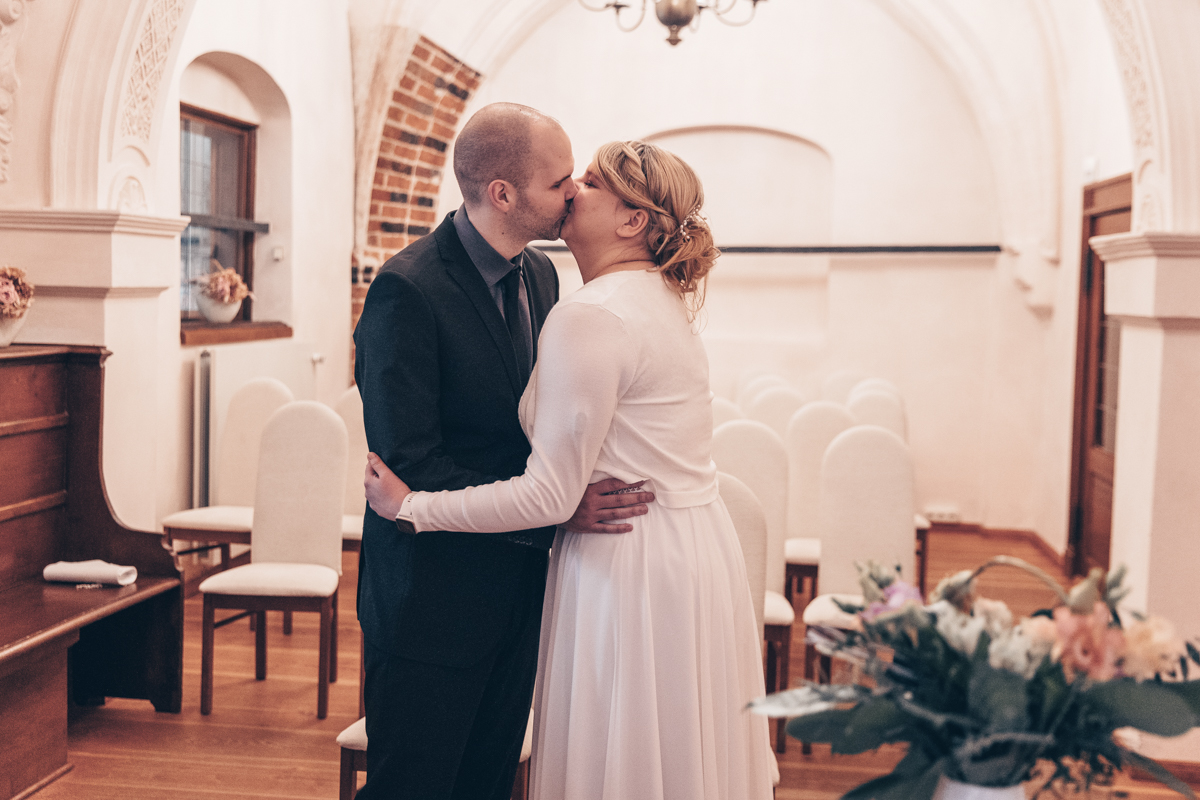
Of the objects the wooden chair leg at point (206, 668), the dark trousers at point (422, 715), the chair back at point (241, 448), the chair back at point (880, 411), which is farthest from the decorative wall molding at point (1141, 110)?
the chair back at point (241, 448)

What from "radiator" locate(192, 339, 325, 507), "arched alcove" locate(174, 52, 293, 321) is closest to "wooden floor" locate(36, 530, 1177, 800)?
"radiator" locate(192, 339, 325, 507)

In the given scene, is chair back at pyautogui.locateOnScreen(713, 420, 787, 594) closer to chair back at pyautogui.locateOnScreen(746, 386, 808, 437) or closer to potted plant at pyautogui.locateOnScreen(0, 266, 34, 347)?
chair back at pyautogui.locateOnScreen(746, 386, 808, 437)

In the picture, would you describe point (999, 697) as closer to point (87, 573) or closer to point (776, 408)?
point (87, 573)

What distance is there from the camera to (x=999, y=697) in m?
1.08

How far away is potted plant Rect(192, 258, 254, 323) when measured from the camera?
217 inches

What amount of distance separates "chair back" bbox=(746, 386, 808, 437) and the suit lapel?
11.5ft

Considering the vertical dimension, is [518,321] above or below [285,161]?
below

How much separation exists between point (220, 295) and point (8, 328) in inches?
86.5

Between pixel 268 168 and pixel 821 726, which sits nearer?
pixel 821 726

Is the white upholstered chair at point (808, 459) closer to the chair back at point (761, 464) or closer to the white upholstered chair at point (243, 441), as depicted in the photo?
the chair back at point (761, 464)

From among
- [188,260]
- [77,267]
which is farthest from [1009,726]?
[188,260]

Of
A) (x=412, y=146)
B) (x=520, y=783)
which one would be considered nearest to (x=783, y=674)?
(x=520, y=783)

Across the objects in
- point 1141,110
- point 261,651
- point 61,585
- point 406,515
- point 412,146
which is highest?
point 412,146

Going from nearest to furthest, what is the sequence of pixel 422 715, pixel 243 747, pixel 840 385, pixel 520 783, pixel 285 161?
pixel 422 715 → pixel 520 783 → pixel 243 747 → pixel 285 161 → pixel 840 385
